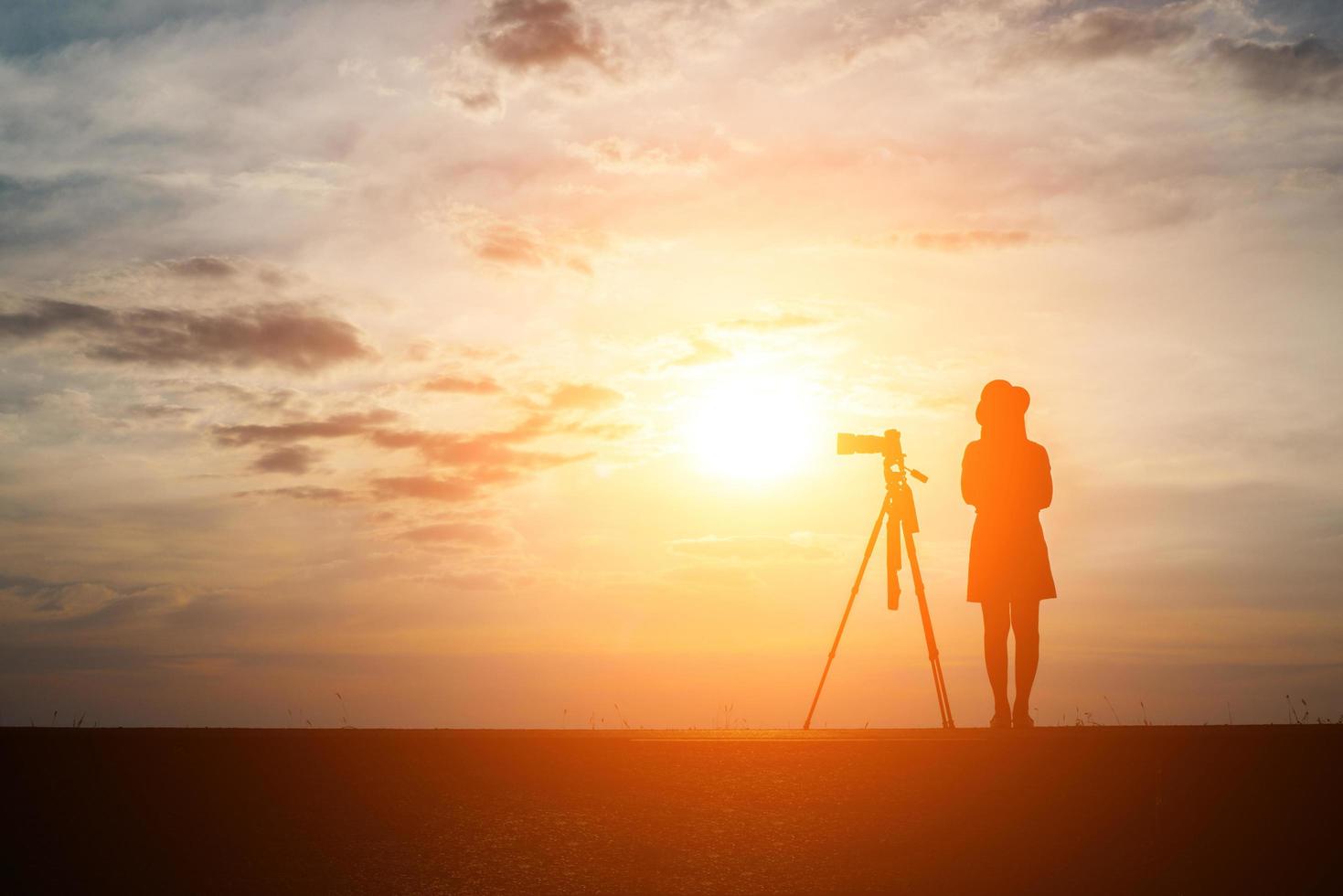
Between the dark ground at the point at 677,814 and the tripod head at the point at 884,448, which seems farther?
the tripod head at the point at 884,448

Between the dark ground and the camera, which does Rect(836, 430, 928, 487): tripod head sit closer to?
the camera

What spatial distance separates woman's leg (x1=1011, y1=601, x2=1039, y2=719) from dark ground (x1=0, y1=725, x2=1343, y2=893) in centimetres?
225

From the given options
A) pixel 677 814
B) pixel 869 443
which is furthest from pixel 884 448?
pixel 677 814

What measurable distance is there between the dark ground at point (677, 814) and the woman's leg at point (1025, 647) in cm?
225

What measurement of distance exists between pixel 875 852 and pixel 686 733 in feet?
14.5

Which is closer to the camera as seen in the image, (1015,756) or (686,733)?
(1015,756)

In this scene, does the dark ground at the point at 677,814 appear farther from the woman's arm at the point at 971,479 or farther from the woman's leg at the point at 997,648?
the woman's arm at the point at 971,479

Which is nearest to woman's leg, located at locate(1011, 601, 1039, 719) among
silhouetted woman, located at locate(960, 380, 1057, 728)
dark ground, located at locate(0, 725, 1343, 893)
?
silhouetted woman, located at locate(960, 380, 1057, 728)

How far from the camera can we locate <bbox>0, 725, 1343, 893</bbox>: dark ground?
7.06 meters

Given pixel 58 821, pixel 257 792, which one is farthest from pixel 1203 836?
pixel 58 821

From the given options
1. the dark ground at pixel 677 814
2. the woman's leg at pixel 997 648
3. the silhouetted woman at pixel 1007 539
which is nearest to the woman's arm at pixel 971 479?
the silhouetted woman at pixel 1007 539

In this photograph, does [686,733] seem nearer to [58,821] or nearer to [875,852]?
[875,852]

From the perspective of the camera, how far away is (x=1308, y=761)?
859 centimetres

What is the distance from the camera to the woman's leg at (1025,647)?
1179 cm
